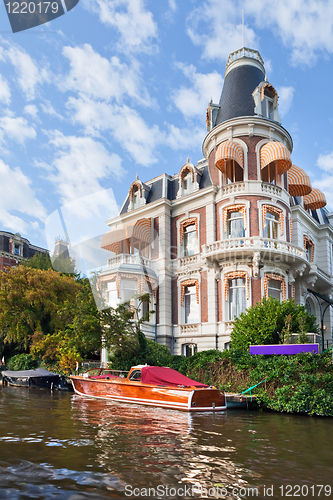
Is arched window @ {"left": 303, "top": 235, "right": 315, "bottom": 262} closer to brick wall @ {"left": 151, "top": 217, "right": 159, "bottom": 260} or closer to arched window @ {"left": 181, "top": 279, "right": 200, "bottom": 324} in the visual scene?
arched window @ {"left": 181, "top": 279, "right": 200, "bottom": 324}

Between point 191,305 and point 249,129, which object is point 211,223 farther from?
point 249,129

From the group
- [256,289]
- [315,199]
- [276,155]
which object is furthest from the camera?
[315,199]

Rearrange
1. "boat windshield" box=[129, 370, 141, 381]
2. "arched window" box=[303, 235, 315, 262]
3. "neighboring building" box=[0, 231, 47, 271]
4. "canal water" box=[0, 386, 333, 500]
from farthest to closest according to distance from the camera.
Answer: "neighboring building" box=[0, 231, 47, 271] < "arched window" box=[303, 235, 315, 262] < "boat windshield" box=[129, 370, 141, 381] < "canal water" box=[0, 386, 333, 500]

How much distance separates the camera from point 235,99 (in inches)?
1145

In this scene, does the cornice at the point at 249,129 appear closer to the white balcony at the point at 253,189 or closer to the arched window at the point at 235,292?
the white balcony at the point at 253,189

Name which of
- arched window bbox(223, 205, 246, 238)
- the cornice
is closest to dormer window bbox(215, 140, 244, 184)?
the cornice

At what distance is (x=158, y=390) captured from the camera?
16.6 m

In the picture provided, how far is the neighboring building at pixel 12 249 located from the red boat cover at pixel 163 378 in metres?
41.7

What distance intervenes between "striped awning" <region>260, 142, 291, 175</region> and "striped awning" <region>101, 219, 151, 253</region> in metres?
9.40

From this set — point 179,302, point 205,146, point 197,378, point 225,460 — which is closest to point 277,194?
point 205,146

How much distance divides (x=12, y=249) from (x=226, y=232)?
3899cm

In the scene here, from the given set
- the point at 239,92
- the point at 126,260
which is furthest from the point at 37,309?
the point at 239,92

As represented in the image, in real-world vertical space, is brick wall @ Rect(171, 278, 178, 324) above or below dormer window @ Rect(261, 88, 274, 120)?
below

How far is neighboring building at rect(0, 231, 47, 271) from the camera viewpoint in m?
55.2
